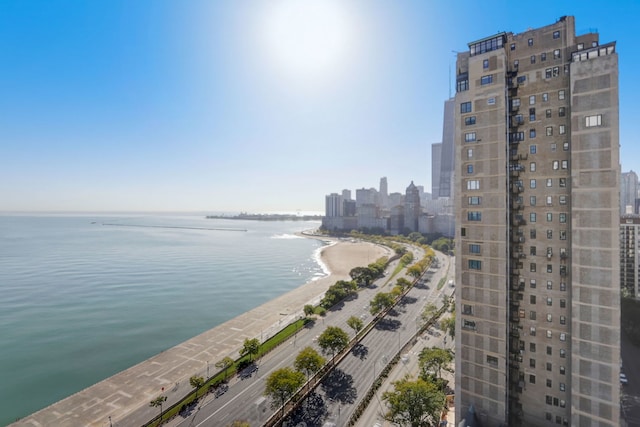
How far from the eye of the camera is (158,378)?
1905 inches

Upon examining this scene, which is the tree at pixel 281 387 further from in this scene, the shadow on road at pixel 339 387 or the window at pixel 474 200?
the window at pixel 474 200

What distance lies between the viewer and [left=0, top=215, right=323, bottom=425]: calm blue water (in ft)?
167

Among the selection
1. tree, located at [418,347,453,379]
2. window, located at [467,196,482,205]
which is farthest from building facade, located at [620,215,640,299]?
window, located at [467,196,482,205]

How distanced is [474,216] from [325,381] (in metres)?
32.7

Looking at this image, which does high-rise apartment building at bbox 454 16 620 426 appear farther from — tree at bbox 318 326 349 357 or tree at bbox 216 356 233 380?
tree at bbox 216 356 233 380

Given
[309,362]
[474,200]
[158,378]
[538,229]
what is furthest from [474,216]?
[158,378]

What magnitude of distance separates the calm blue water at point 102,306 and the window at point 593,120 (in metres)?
74.2

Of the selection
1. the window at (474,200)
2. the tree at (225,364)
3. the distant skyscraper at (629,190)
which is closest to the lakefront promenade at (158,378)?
the tree at (225,364)

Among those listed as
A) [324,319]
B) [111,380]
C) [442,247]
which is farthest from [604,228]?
[442,247]

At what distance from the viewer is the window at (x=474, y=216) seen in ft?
111

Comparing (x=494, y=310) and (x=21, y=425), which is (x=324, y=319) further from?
(x=21, y=425)

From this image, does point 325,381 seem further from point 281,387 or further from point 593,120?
point 593,120

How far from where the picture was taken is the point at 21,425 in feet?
126

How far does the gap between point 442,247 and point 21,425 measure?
17968cm
